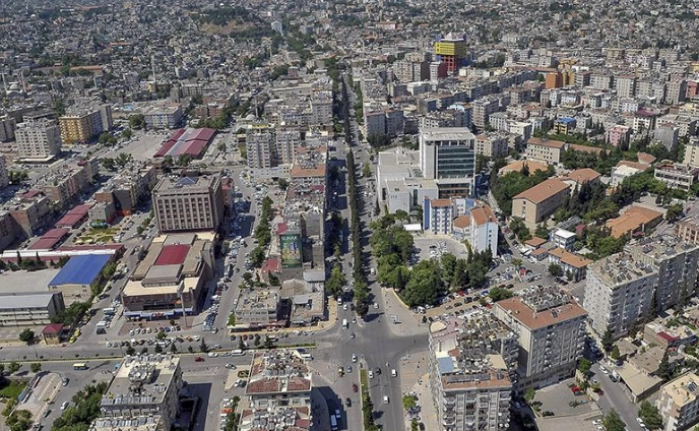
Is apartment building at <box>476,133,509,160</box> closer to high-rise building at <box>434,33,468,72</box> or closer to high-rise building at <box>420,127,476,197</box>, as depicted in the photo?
high-rise building at <box>420,127,476,197</box>

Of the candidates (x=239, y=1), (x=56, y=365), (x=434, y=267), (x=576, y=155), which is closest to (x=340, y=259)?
(x=434, y=267)

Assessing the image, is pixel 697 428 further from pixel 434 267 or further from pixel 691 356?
pixel 434 267

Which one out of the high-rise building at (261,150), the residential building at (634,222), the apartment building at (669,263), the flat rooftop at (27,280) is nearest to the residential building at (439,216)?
the residential building at (634,222)

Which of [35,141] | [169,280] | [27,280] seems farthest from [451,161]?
[35,141]

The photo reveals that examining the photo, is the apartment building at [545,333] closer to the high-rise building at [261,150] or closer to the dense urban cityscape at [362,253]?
the dense urban cityscape at [362,253]

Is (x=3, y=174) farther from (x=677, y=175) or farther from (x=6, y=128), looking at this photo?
(x=677, y=175)

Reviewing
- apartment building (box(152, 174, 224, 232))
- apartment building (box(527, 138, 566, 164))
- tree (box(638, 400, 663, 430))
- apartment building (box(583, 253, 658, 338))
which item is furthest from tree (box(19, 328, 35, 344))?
apartment building (box(527, 138, 566, 164))
